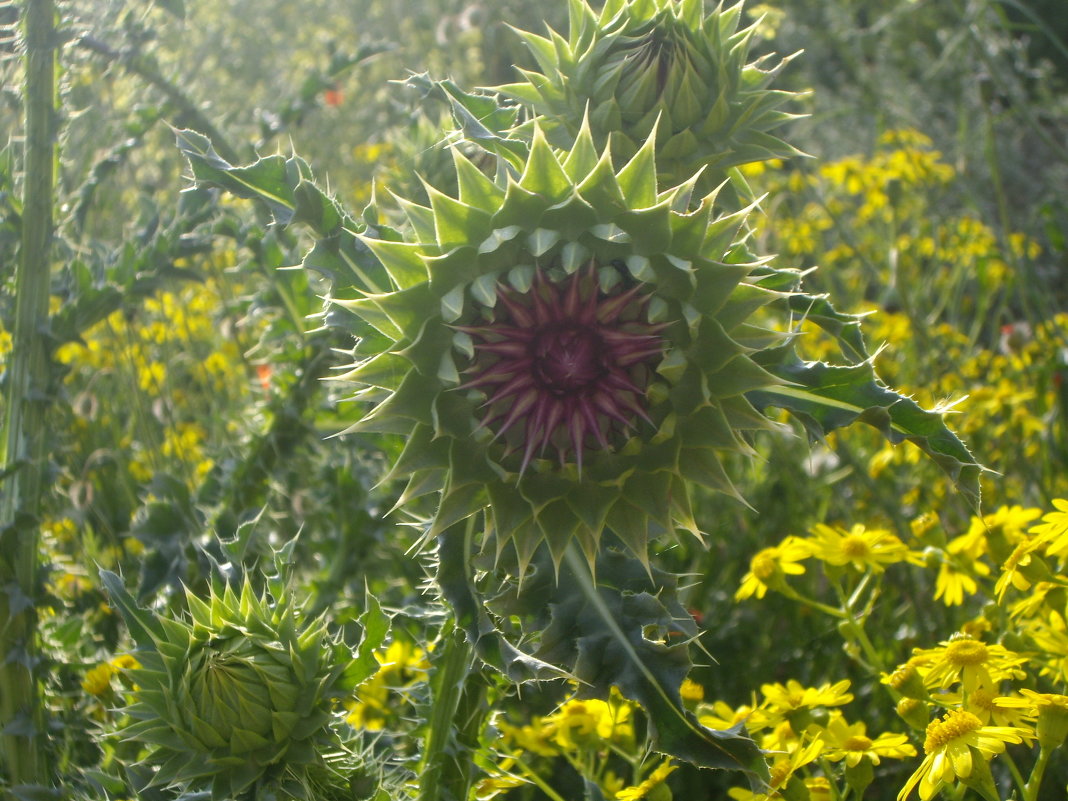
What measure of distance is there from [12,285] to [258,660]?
4.44 ft

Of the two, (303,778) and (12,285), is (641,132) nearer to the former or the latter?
(303,778)


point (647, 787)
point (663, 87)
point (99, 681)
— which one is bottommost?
point (99, 681)

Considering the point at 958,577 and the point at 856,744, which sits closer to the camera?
the point at 856,744

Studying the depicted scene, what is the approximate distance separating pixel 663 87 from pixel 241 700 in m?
1.26

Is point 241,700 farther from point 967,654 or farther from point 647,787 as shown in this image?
point 967,654

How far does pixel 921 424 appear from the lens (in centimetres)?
170

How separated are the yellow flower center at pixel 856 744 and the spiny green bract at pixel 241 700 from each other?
92 centimetres

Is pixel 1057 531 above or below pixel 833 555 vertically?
above

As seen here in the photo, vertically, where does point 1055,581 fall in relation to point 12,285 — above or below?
below

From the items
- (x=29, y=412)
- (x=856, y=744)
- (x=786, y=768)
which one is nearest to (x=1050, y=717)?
(x=856, y=744)

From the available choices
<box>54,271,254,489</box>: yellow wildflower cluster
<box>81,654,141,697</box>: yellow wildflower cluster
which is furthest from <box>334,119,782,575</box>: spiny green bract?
<box>54,271,254,489</box>: yellow wildflower cluster

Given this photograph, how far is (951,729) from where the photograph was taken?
1.63 metres

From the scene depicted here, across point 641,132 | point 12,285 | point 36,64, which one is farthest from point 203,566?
point 641,132

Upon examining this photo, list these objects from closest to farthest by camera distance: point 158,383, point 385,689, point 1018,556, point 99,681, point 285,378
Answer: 1. point 1018,556
2. point 99,681
3. point 385,689
4. point 285,378
5. point 158,383
